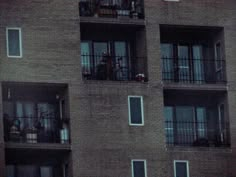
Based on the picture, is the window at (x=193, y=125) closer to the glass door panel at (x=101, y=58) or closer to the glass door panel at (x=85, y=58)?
the glass door panel at (x=101, y=58)

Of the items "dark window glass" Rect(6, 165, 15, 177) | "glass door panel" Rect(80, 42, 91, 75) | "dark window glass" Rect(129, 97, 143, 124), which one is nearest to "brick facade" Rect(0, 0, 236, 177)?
"dark window glass" Rect(129, 97, 143, 124)

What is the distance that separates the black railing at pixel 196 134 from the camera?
8000cm

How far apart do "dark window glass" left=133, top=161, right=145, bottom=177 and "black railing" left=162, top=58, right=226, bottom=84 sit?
4328mm

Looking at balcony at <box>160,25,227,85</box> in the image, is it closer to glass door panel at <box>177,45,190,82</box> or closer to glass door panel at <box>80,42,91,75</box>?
glass door panel at <box>177,45,190,82</box>

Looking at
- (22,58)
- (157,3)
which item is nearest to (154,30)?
(157,3)

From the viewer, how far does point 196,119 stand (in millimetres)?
81312

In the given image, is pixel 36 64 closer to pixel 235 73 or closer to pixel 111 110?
pixel 111 110

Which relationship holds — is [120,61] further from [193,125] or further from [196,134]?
[196,134]

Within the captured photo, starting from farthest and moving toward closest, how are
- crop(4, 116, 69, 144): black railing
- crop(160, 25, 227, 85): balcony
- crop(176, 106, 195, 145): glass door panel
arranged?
crop(160, 25, 227, 85): balcony, crop(176, 106, 195, 145): glass door panel, crop(4, 116, 69, 144): black railing

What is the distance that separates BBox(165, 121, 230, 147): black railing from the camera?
80000mm

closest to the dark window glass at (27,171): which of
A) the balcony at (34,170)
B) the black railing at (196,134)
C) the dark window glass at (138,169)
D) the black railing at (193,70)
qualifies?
the balcony at (34,170)

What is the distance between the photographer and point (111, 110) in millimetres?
78250

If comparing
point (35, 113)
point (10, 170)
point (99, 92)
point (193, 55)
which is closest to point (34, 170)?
point (10, 170)

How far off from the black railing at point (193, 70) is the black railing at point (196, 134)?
6.40ft
